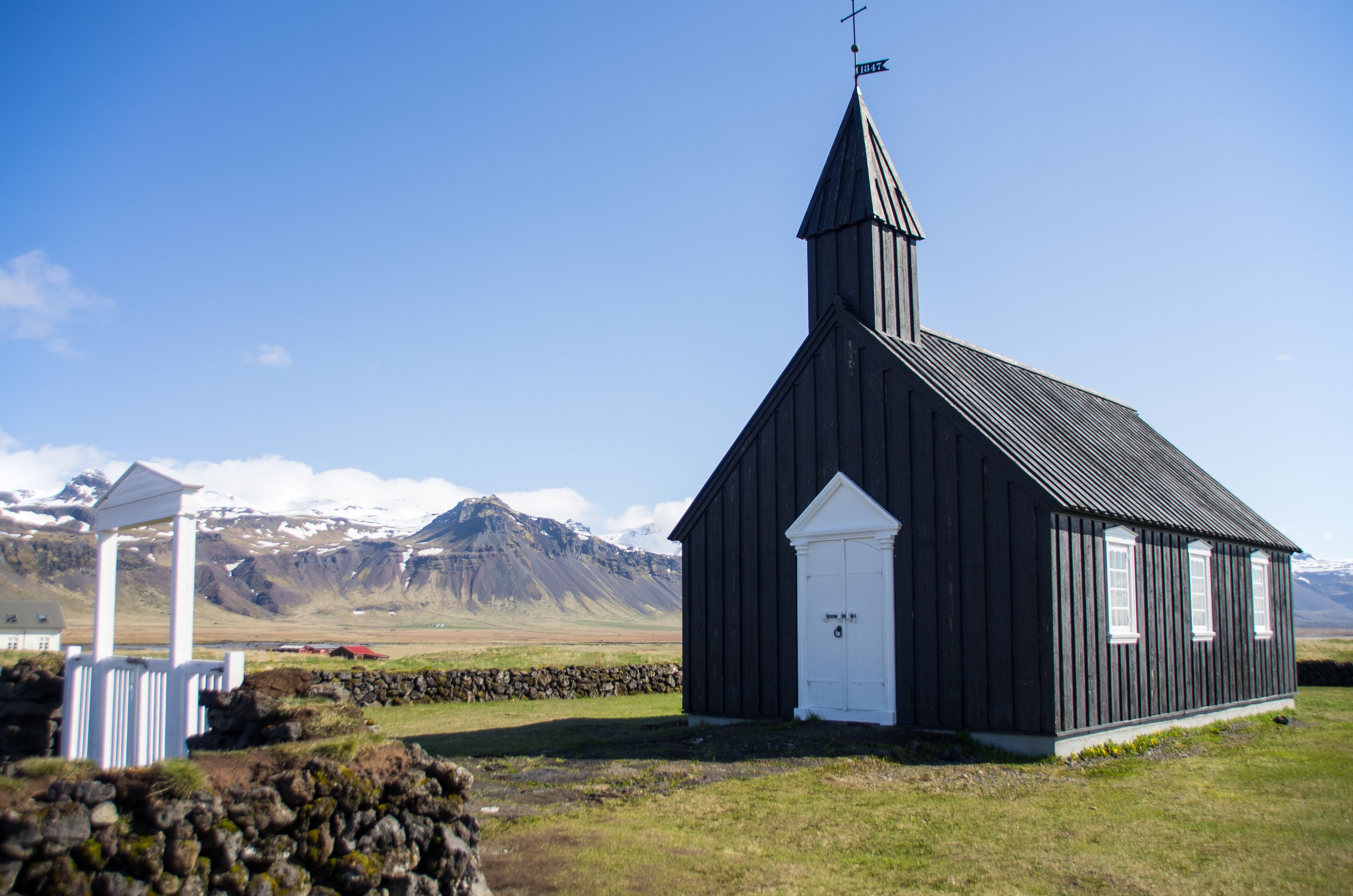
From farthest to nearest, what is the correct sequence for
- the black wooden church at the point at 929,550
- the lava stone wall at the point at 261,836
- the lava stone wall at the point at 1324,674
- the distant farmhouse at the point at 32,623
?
the distant farmhouse at the point at 32,623 < the lava stone wall at the point at 1324,674 < the black wooden church at the point at 929,550 < the lava stone wall at the point at 261,836

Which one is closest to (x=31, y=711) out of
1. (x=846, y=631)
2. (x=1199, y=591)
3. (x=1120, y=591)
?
(x=846, y=631)

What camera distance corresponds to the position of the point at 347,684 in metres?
22.5

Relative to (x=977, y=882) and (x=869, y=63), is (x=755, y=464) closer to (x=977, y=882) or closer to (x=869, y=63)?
(x=869, y=63)

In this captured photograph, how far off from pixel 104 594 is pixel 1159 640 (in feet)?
51.2

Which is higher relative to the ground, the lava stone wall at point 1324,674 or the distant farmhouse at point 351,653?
the lava stone wall at point 1324,674

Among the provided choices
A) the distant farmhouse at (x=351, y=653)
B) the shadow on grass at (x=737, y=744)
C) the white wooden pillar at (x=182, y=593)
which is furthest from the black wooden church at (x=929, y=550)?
the distant farmhouse at (x=351, y=653)

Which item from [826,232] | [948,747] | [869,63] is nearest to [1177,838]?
[948,747]

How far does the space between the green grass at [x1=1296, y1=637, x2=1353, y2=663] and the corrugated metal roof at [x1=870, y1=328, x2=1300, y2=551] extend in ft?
33.0

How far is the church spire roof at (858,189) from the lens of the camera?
1728 centimetres

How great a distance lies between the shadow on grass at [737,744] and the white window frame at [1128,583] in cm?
283

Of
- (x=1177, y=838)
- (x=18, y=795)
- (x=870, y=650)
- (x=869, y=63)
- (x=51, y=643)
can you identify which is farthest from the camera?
(x=51, y=643)

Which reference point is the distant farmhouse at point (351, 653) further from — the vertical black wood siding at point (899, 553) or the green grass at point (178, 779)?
the green grass at point (178, 779)

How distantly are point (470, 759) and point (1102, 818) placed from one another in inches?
302

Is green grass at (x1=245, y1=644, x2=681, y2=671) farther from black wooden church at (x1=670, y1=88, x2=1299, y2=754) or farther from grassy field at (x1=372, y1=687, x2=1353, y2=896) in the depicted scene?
grassy field at (x1=372, y1=687, x2=1353, y2=896)
